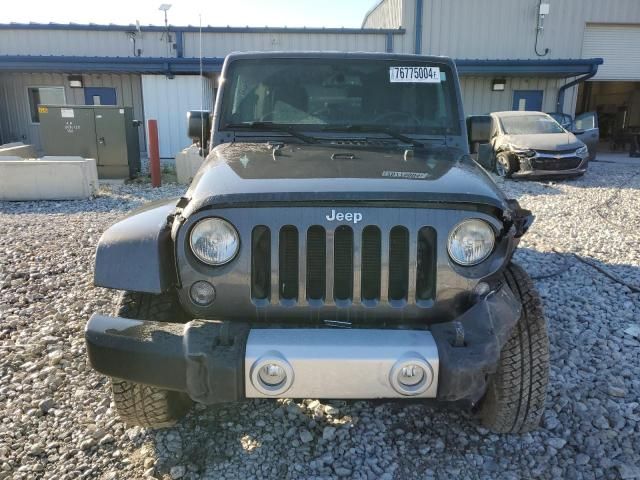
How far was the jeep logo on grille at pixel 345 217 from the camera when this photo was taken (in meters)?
2.23

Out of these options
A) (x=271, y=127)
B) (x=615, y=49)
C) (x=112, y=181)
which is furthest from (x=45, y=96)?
(x=615, y=49)

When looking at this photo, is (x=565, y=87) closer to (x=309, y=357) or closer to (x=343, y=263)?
(x=343, y=263)

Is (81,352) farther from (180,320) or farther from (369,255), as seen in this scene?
(369,255)

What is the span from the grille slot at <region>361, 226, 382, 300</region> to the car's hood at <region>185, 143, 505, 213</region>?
0.52ft

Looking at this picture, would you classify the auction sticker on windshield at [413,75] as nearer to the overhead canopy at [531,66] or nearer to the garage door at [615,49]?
the overhead canopy at [531,66]

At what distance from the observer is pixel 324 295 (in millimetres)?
2293

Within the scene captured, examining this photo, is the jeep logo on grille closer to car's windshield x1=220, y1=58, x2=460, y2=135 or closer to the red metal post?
car's windshield x1=220, y1=58, x2=460, y2=135

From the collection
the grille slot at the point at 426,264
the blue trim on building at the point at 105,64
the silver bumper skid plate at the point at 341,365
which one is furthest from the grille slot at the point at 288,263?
the blue trim on building at the point at 105,64

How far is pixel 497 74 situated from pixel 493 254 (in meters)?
16.8

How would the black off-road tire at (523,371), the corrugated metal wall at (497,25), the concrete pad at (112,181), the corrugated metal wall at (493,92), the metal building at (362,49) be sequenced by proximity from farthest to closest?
the corrugated metal wall at (493,92)
the corrugated metal wall at (497,25)
the metal building at (362,49)
the concrete pad at (112,181)
the black off-road tire at (523,371)

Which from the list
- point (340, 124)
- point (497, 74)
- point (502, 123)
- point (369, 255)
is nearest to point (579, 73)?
point (497, 74)

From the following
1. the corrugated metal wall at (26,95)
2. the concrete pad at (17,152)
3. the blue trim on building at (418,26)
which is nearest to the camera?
the concrete pad at (17,152)

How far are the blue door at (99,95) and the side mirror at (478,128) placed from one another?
15897 mm

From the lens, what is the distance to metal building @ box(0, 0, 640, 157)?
616 inches
